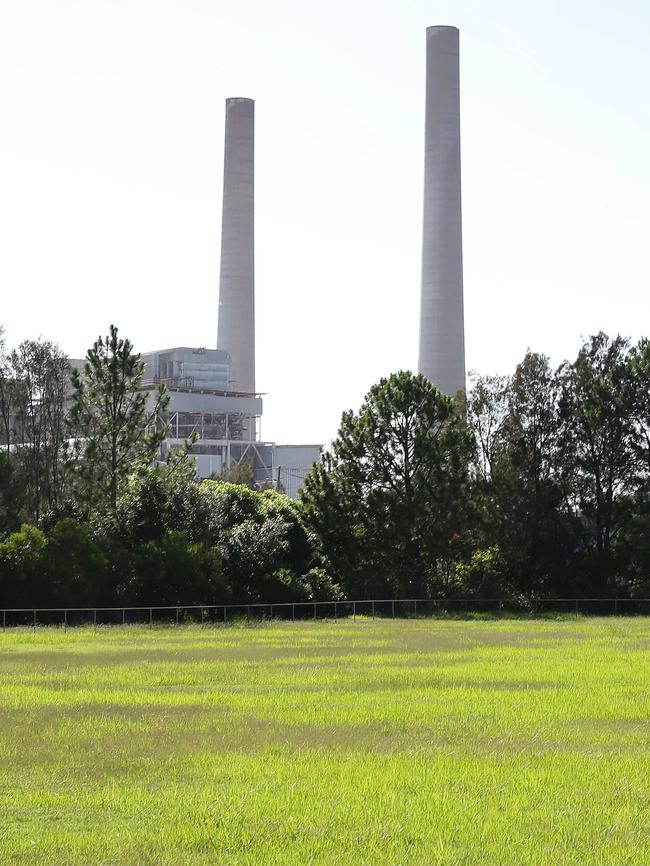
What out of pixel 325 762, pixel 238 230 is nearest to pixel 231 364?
pixel 238 230

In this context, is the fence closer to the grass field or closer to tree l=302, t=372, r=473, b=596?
tree l=302, t=372, r=473, b=596

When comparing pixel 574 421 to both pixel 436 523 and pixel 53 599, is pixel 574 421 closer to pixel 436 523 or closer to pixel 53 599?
pixel 436 523

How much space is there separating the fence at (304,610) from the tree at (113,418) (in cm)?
1107

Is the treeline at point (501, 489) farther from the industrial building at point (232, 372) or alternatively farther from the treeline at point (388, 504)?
the industrial building at point (232, 372)

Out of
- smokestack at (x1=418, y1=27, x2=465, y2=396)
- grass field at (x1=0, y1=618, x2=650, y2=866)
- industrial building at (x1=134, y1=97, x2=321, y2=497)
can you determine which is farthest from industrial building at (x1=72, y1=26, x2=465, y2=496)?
grass field at (x1=0, y1=618, x2=650, y2=866)

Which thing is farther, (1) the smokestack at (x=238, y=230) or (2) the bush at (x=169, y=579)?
(1) the smokestack at (x=238, y=230)

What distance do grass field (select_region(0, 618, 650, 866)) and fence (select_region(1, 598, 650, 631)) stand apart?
2478cm

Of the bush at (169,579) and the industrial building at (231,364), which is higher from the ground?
the industrial building at (231,364)

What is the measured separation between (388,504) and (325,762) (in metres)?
57.6

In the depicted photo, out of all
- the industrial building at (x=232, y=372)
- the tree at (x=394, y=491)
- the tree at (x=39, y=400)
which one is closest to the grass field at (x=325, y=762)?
the tree at (x=394, y=491)

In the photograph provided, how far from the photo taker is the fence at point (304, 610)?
64.9m

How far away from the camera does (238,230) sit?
14025cm

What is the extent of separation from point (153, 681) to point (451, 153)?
89954mm

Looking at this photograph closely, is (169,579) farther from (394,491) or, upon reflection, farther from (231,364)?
(231,364)
